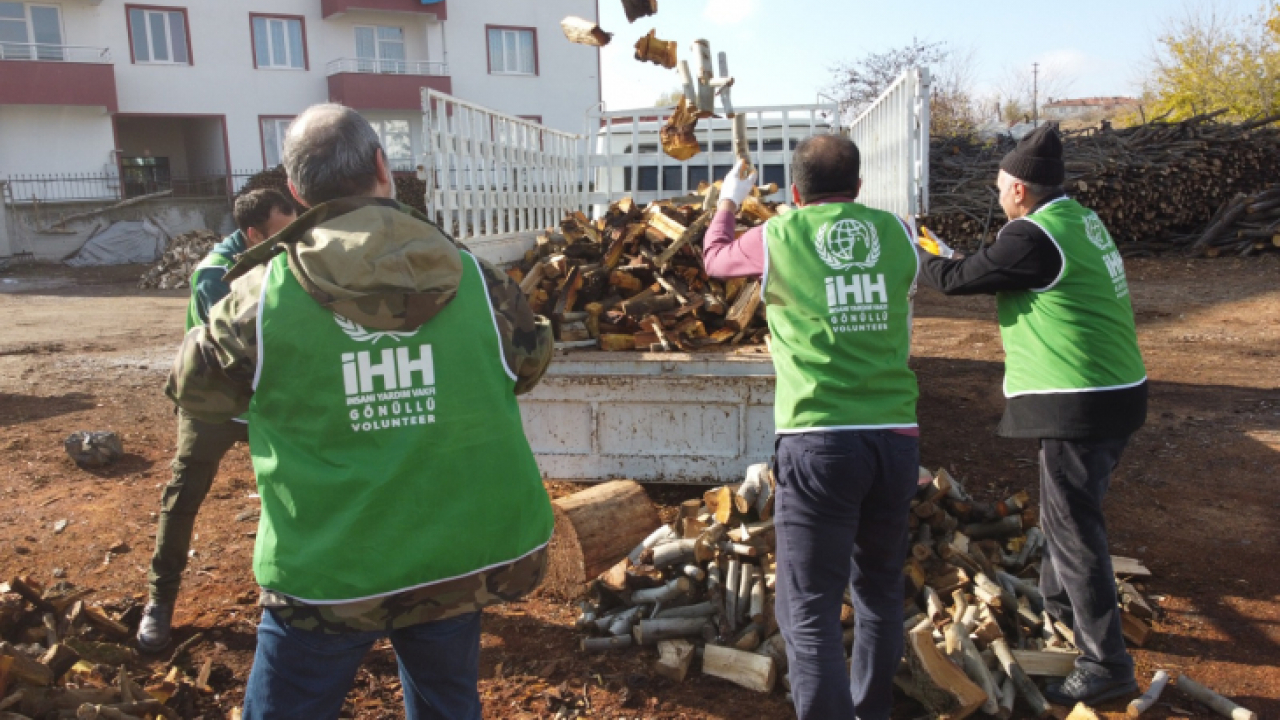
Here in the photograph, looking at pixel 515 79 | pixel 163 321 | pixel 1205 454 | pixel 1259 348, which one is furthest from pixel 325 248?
pixel 515 79

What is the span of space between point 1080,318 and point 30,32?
27.3 metres

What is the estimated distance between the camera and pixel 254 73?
2461 cm

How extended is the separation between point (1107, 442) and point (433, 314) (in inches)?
96.2

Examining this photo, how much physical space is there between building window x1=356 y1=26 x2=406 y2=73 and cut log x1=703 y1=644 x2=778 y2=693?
2530cm

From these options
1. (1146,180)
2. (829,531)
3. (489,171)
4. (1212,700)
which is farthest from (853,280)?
(1146,180)

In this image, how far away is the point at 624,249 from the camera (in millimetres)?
6039

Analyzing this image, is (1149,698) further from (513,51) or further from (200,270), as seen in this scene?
(513,51)

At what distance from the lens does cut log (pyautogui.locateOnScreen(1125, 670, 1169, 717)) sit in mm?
3068

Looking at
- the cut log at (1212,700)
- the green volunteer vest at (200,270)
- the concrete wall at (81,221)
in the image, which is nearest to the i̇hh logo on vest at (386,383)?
the green volunteer vest at (200,270)

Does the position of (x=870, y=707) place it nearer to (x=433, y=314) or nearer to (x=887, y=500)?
(x=887, y=500)

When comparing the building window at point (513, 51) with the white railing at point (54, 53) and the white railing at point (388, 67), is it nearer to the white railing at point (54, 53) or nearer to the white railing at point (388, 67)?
the white railing at point (388, 67)

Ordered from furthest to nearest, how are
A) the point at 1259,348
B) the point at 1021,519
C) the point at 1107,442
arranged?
the point at 1259,348 < the point at 1021,519 < the point at 1107,442

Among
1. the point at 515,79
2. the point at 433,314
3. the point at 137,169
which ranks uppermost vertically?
the point at 515,79

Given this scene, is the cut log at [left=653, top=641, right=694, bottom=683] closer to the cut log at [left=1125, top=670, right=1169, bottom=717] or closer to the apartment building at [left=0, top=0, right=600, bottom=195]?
the cut log at [left=1125, top=670, right=1169, bottom=717]
